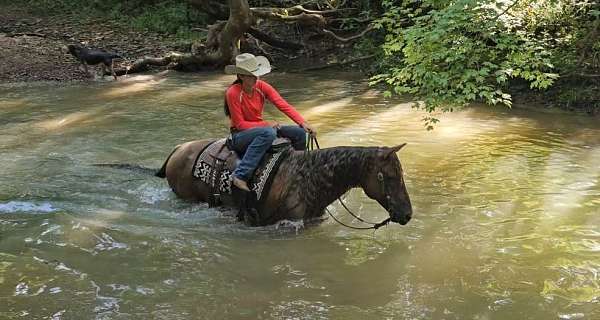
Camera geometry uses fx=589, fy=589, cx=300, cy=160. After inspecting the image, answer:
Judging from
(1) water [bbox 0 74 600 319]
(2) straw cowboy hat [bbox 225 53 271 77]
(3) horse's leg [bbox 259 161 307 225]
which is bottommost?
(1) water [bbox 0 74 600 319]

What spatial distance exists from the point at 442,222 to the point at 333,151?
1559 mm

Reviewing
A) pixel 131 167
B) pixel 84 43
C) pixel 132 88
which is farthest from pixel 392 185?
pixel 84 43

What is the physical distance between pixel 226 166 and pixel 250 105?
734 mm

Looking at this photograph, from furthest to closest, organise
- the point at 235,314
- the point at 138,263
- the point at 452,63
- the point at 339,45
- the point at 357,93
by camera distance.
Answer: the point at 339,45, the point at 357,93, the point at 452,63, the point at 138,263, the point at 235,314

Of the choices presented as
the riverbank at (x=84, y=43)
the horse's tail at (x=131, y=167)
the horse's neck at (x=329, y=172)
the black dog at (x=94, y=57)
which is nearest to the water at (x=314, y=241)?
the horse's tail at (x=131, y=167)

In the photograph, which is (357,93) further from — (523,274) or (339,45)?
(523,274)

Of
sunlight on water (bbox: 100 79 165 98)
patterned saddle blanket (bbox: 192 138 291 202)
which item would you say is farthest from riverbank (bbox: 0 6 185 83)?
patterned saddle blanket (bbox: 192 138 291 202)

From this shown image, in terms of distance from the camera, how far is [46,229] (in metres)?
6.06

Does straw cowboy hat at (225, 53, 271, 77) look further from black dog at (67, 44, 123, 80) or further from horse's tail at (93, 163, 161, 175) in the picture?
black dog at (67, 44, 123, 80)

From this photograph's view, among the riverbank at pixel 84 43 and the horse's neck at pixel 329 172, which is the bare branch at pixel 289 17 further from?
the horse's neck at pixel 329 172

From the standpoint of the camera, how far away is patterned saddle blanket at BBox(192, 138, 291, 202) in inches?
245

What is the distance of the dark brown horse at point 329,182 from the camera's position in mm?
5543

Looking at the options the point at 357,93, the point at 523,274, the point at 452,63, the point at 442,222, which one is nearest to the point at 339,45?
the point at 357,93

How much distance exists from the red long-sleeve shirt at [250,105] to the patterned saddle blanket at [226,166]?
12.5 inches
